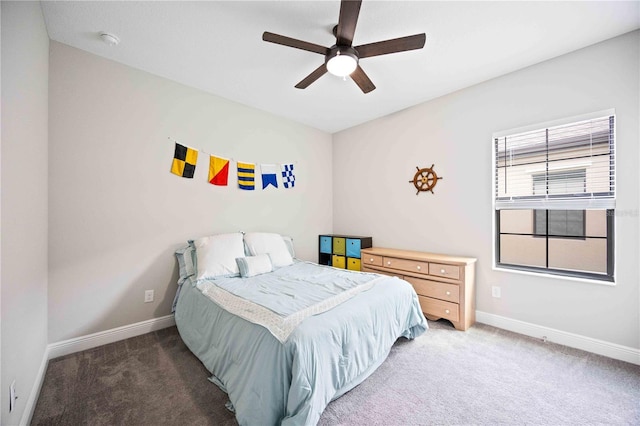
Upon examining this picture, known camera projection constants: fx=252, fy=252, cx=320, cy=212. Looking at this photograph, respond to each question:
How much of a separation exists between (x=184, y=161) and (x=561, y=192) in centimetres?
391

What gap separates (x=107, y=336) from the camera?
2.39 metres

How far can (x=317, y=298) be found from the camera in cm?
195

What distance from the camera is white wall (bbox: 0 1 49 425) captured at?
4.01 ft

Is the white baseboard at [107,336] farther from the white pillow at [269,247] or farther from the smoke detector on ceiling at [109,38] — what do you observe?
Answer: the smoke detector on ceiling at [109,38]

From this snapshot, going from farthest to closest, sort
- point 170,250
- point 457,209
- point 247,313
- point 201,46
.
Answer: point 457,209, point 170,250, point 201,46, point 247,313

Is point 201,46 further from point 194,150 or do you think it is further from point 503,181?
point 503,181

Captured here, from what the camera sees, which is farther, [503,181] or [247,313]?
[503,181]

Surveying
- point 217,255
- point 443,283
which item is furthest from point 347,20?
point 443,283

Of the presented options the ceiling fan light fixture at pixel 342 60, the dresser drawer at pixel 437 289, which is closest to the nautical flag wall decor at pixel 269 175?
the ceiling fan light fixture at pixel 342 60

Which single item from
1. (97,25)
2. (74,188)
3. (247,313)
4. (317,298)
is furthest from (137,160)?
(317,298)

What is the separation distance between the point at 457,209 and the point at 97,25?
3.89m

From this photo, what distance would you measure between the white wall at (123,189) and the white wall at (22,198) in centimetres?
22

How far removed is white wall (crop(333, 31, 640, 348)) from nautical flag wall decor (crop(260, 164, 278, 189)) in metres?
1.29

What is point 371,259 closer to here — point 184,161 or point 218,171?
point 218,171
